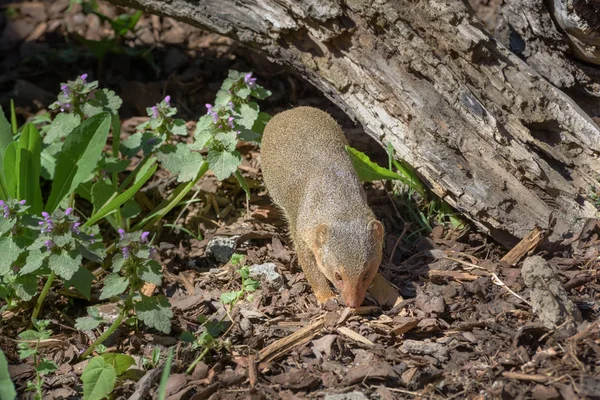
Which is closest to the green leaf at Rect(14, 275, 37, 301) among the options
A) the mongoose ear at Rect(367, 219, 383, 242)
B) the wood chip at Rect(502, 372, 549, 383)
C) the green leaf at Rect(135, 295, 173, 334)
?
the green leaf at Rect(135, 295, 173, 334)

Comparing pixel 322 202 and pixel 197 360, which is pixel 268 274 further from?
pixel 197 360

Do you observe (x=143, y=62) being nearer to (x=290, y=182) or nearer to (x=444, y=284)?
(x=290, y=182)

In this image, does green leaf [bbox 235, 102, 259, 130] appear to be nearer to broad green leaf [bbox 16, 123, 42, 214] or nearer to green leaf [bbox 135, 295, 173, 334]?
broad green leaf [bbox 16, 123, 42, 214]

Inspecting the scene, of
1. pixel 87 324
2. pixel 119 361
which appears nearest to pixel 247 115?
pixel 87 324

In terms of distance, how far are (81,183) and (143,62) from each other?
2462mm

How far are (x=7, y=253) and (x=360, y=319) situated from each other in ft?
7.58

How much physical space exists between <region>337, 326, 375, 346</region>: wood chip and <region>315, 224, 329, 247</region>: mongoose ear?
0.64m

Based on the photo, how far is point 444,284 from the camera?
4980 mm

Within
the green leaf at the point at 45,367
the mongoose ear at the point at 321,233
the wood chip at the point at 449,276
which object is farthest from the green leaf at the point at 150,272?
the wood chip at the point at 449,276

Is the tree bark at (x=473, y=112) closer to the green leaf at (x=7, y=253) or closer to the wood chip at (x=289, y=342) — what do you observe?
the wood chip at (x=289, y=342)

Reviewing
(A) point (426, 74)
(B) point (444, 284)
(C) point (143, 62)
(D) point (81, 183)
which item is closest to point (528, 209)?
(B) point (444, 284)

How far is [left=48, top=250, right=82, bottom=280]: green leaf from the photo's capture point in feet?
13.8

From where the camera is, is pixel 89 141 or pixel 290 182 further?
pixel 290 182

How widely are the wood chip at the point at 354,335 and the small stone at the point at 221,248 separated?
142 cm
